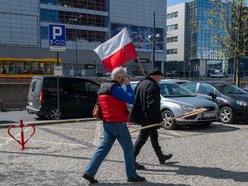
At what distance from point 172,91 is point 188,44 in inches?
3224

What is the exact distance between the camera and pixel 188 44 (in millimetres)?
90375

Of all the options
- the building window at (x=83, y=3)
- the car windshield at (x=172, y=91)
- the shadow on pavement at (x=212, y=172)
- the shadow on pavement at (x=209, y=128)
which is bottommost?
the shadow on pavement at (x=209, y=128)

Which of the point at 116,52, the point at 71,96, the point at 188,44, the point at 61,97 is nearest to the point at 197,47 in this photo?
the point at 188,44

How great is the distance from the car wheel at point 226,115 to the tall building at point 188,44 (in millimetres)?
73100

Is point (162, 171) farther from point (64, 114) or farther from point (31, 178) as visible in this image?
point (64, 114)

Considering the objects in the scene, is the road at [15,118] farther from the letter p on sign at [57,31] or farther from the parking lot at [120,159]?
the letter p on sign at [57,31]

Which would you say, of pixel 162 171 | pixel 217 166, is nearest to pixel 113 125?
pixel 162 171

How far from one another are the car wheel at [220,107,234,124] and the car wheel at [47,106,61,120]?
5901 mm

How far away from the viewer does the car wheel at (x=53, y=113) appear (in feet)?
40.6

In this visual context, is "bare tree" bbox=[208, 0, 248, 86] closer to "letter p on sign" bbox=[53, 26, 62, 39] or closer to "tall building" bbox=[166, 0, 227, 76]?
"letter p on sign" bbox=[53, 26, 62, 39]

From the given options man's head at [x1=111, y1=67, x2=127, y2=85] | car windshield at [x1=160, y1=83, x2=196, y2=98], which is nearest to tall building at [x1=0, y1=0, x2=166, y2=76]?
car windshield at [x1=160, y1=83, x2=196, y2=98]

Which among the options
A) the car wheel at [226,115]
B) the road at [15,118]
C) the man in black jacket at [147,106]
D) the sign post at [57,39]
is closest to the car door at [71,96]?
the road at [15,118]

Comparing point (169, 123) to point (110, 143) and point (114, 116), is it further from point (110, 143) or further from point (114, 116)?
point (114, 116)

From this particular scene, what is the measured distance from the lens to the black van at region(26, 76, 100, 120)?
1228 centimetres
